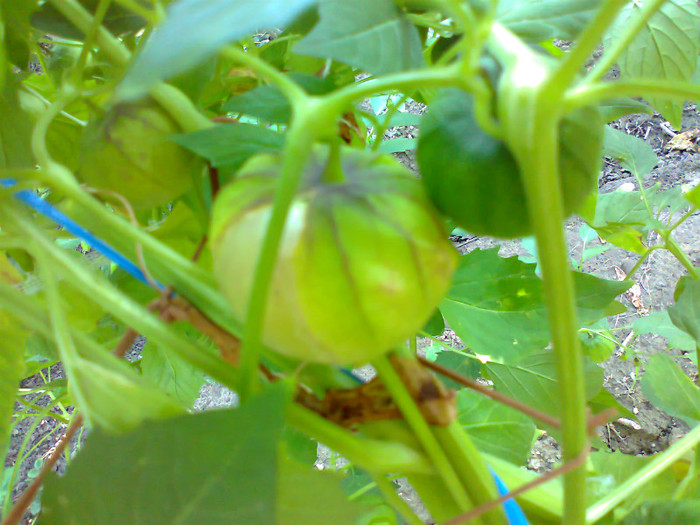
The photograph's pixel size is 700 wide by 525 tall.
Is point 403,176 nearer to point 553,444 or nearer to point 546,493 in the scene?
point 546,493

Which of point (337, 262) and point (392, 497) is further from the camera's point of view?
point (392, 497)

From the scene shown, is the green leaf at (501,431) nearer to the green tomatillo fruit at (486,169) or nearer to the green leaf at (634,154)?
the green tomatillo fruit at (486,169)

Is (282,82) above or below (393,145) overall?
above

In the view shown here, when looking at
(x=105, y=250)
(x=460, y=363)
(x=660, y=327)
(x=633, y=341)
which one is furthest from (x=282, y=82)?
(x=633, y=341)

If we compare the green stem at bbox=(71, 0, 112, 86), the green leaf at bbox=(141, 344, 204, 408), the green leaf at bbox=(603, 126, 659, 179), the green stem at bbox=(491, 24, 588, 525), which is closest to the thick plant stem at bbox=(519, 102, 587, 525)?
the green stem at bbox=(491, 24, 588, 525)

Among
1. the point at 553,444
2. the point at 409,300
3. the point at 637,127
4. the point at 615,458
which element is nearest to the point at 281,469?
the point at 409,300

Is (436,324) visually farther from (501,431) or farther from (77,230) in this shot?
(77,230)
